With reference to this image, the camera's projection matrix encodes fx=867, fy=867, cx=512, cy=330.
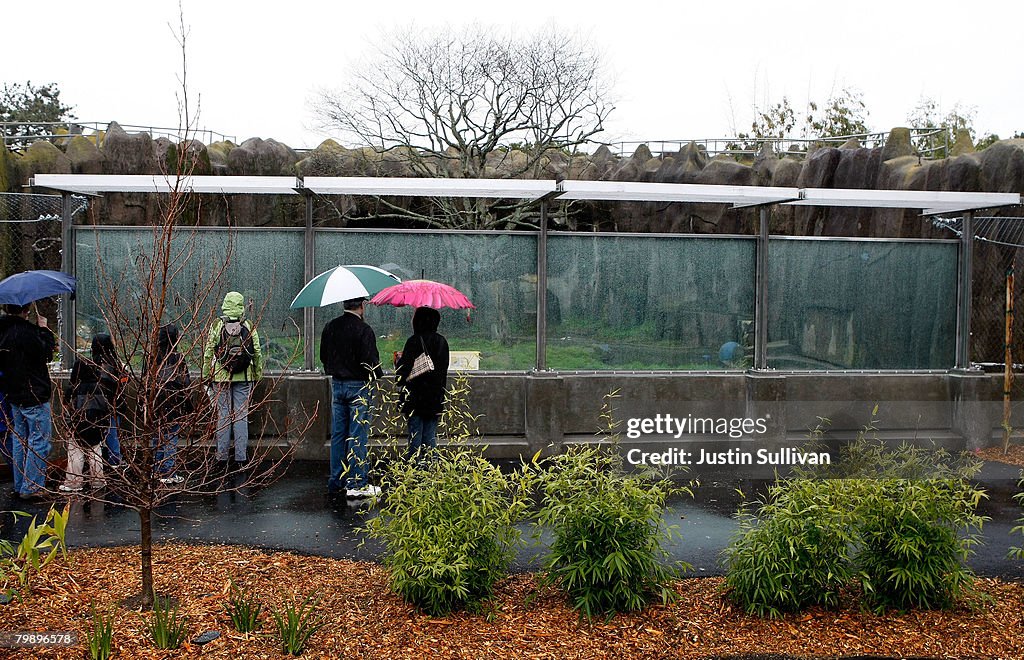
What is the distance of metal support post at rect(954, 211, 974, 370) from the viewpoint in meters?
10.8

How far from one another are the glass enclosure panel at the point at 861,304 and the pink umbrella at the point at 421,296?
4.60m

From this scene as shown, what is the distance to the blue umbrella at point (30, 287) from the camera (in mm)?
7320

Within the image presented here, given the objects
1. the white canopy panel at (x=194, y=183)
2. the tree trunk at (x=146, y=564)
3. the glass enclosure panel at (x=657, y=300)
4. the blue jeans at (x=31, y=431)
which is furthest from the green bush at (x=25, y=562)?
the glass enclosure panel at (x=657, y=300)

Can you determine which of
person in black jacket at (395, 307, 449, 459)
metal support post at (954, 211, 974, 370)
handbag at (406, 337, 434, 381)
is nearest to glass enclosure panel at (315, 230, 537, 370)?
person in black jacket at (395, 307, 449, 459)

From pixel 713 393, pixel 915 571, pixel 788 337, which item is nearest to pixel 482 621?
pixel 915 571

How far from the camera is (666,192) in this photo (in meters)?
9.34

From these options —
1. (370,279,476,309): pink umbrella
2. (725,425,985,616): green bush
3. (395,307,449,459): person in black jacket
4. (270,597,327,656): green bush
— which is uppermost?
(370,279,476,309): pink umbrella

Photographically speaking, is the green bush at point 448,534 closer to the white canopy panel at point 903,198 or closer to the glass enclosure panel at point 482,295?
the glass enclosure panel at point 482,295

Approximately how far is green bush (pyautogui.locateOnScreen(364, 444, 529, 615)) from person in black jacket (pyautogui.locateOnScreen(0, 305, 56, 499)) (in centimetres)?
410

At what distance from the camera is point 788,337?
35.3 ft

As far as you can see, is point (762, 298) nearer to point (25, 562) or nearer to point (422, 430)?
point (422, 430)

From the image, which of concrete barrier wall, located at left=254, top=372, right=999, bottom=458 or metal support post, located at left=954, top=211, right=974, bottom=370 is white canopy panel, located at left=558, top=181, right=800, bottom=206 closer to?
concrete barrier wall, located at left=254, top=372, right=999, bottom=458

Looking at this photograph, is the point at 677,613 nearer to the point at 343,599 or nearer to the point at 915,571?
the point at 915,571

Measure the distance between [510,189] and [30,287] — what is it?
4563 millimetres
